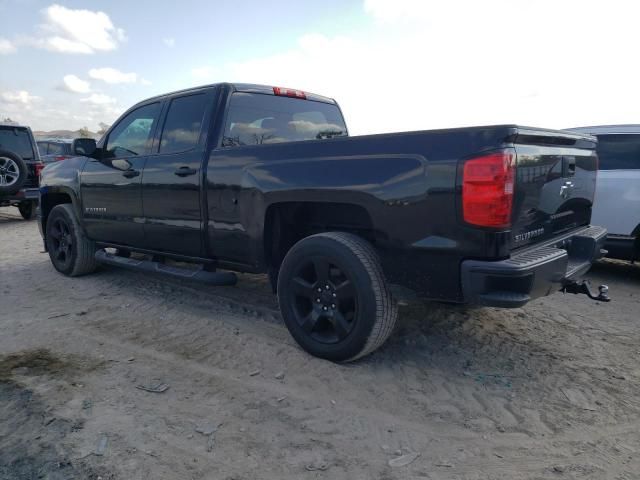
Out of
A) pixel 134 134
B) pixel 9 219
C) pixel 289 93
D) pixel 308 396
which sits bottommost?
pixel 9 219

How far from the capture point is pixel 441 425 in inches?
99.3

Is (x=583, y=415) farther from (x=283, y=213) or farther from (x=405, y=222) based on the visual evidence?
(x=283, y=213)

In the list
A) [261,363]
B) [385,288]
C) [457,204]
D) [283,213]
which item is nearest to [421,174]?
[457,204]

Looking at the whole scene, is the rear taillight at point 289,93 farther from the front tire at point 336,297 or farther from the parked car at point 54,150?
the parked car at point 54,150

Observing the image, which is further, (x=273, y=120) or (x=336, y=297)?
(x=273, y=120)

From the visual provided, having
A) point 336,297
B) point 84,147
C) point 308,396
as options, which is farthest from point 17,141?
point 308,396

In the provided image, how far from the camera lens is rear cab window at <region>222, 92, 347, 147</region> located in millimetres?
3928

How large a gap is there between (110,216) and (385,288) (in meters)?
3.17

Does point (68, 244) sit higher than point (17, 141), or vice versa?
point (17, 141)

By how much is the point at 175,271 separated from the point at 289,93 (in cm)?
193

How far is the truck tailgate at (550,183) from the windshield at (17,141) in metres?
10.8

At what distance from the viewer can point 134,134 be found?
4.68 meters

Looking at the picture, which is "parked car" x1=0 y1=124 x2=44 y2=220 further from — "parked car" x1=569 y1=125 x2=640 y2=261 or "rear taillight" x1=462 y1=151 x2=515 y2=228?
"parked car" x1=569 y1=125 x2=640 y2=261

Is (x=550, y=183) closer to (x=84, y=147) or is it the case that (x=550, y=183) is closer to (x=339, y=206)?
(x=339, y=206)
